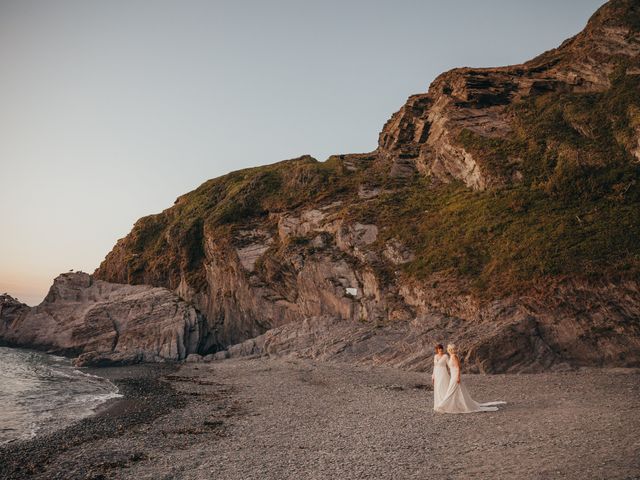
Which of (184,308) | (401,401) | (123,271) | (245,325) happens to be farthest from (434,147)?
(123,271)

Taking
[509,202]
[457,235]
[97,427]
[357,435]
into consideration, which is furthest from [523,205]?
[97,427]

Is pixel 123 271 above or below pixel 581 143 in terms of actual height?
below

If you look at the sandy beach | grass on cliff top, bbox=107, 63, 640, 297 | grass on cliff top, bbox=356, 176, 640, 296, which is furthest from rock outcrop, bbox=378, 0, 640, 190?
the sandy beach

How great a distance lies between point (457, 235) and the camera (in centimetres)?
4738

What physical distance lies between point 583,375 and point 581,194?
21.8 meters

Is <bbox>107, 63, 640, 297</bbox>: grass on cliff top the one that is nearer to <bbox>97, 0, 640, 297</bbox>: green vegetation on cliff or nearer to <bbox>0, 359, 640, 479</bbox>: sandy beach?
<bbox>97, 0, 640, 297</bbox>: green vegetation on cliff

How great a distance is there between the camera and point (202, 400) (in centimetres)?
2845

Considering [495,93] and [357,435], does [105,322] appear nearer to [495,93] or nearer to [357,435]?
[357,435]

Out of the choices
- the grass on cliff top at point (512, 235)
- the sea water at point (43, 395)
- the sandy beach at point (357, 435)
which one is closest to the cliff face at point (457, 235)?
the grass on cliff top at point (512, 235)

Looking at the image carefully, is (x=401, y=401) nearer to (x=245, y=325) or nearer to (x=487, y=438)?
(x=487, y=438)

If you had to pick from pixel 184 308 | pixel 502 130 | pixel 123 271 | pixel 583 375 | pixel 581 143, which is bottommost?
pixel 583 375

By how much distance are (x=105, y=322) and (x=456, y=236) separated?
1660 inches

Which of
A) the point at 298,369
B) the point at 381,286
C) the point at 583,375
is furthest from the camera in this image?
the point at 381,286

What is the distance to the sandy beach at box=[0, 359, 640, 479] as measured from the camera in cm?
1327
